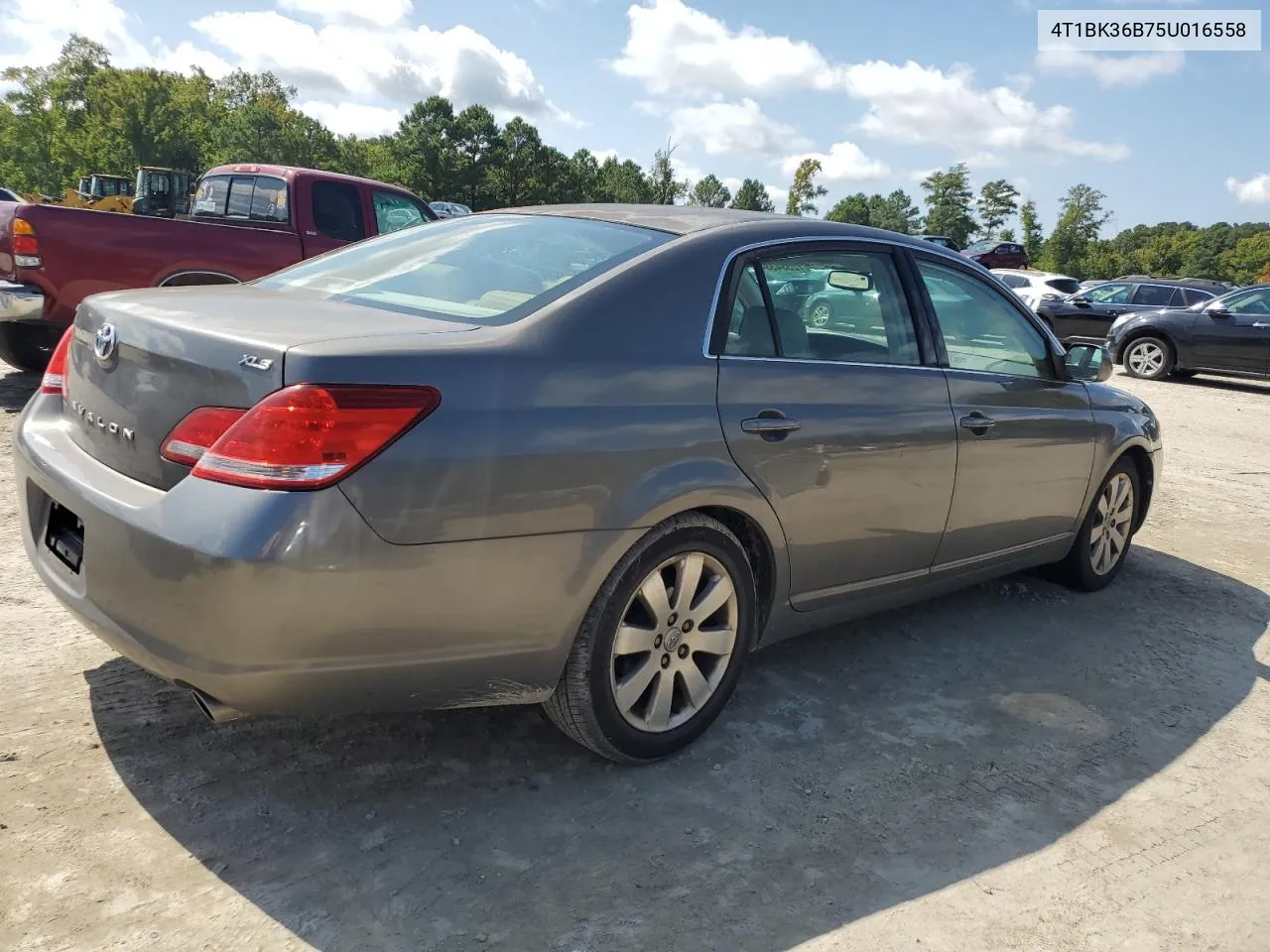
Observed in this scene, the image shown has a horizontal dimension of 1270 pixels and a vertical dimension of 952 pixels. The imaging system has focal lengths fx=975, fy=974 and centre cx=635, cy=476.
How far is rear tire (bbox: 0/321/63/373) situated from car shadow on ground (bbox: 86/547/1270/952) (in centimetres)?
526

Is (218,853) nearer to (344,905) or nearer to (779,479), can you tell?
(344,905)

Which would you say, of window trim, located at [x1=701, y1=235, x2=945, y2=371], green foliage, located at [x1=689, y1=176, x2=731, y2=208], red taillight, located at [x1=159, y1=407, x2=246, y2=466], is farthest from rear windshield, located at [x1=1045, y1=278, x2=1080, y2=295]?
green foliage, located at [x1=689, y1=176, x2=731, y2=208]

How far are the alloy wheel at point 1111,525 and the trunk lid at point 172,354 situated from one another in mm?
3451

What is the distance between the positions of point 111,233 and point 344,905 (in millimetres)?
6048

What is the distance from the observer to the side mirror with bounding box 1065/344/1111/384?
4.36m

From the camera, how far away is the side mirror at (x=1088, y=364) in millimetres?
4359

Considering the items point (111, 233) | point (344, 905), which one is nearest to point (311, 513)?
point (344, 905)

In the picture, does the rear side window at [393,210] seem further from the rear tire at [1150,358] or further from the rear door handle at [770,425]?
the rear tire at [1150,358]

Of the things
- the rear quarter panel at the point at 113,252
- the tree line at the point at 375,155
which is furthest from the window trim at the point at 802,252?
the tree line at the point at 375,155

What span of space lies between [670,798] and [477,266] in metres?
1.65

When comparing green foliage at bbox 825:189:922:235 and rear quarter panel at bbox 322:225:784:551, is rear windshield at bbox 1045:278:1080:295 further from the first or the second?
green foliage at bbox 825:189:922:235

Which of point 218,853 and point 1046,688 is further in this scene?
point 1046,688

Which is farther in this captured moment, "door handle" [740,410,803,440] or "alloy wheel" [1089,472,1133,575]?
"alloy wheel" [1089,472,1133,575]

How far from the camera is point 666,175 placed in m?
54.7
